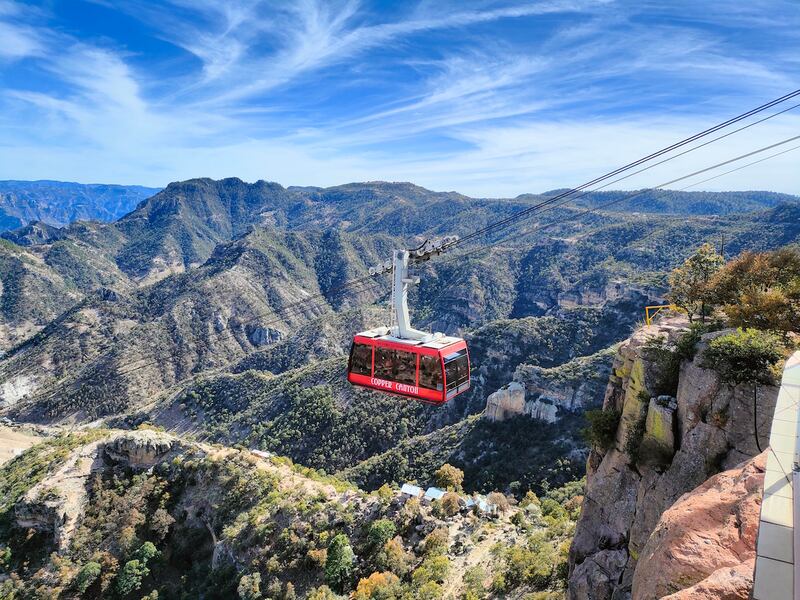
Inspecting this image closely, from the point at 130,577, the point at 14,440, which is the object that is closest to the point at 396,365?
the point at 130,577

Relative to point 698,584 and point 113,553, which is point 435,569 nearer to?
point 698,584

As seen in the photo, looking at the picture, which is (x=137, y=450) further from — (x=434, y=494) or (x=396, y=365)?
(x=396, y=365)

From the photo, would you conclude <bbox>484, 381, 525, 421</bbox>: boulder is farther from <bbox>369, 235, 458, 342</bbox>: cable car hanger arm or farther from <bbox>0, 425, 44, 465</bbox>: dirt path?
<bbox>0, 425, 44, 465</bbox>: dirt path

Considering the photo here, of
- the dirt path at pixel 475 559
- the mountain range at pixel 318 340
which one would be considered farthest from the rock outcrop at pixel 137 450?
the dirt path at pixel 475 559

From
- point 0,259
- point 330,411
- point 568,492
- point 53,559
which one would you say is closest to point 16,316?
point 0,259

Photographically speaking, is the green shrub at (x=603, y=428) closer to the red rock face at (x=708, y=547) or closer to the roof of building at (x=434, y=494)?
the red rock face at (x=708, y=547)
